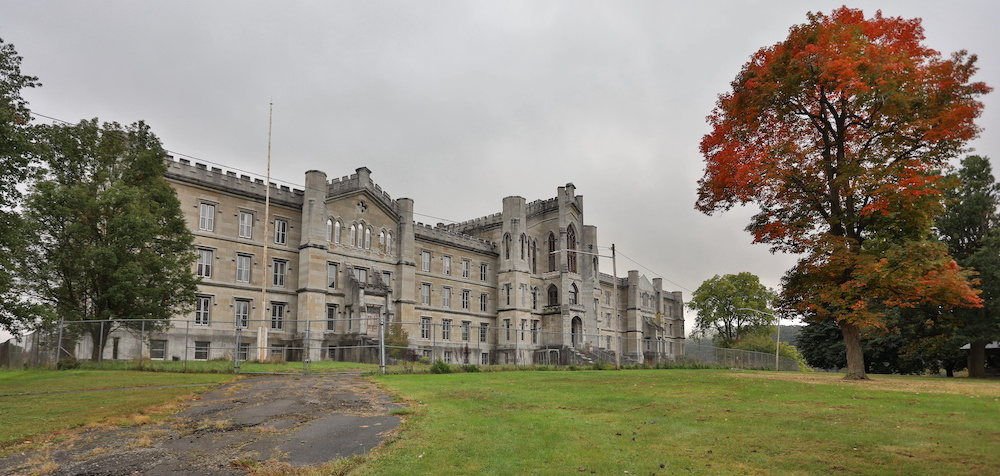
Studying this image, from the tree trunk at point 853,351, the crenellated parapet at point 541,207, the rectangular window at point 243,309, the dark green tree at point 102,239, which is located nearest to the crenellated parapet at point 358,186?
the rectangular window at point 243,309

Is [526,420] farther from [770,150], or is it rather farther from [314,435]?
[770,150]

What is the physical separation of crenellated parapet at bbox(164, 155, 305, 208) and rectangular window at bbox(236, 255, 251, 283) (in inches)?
164

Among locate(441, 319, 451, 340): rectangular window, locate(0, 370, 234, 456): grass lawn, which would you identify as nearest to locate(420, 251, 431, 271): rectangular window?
locate(441, 319, 451, 340): rectangular window

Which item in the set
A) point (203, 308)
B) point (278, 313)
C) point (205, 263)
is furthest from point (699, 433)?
point (278, 313)

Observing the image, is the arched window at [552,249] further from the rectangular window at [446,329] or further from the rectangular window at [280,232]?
the rectangular window at [280,232]

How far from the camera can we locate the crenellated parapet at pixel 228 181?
127 feet

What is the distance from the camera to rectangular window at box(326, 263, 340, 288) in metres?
45.1

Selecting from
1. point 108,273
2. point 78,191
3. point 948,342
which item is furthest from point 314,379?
point 948,342

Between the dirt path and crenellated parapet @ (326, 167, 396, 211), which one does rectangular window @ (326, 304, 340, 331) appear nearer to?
crenellated parapet @ (326, 167, 396, 211)

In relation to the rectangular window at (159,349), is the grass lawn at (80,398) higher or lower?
lower

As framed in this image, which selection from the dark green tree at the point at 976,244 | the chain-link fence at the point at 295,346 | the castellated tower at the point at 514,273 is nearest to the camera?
the chain-link fence at the point at 295,346

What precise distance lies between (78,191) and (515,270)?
38268 millimetres

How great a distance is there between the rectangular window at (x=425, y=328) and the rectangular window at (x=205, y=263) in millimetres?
→ 19098

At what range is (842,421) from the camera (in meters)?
11.4
